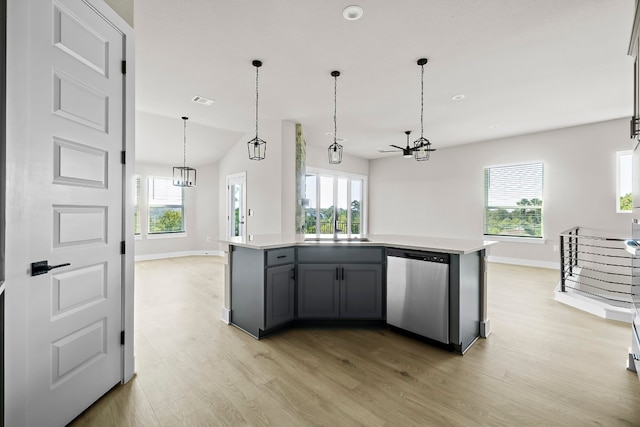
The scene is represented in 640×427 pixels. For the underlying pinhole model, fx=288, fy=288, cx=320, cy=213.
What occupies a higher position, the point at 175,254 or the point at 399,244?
the point at 399,244

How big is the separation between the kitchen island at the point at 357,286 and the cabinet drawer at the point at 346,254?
10 mm

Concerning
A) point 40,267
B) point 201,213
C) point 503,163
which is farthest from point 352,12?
point 201,213

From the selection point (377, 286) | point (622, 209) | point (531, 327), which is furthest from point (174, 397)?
point (622, 209)

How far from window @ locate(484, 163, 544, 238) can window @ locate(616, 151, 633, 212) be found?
3.84 ft

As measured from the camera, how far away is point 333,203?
8.25 metres

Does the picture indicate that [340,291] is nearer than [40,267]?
No

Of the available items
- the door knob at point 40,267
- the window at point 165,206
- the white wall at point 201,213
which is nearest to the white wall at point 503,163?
the white wall at point 201,213

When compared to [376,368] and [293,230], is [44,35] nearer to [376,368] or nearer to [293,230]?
[376,368]

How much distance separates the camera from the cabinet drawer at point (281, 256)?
110 inches

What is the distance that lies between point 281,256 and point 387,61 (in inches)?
98.5

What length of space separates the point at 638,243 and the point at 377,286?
1.93 metres

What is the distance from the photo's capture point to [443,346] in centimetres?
261

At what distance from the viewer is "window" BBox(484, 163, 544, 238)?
250 inches

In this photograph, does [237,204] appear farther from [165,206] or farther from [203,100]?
[203,100]
